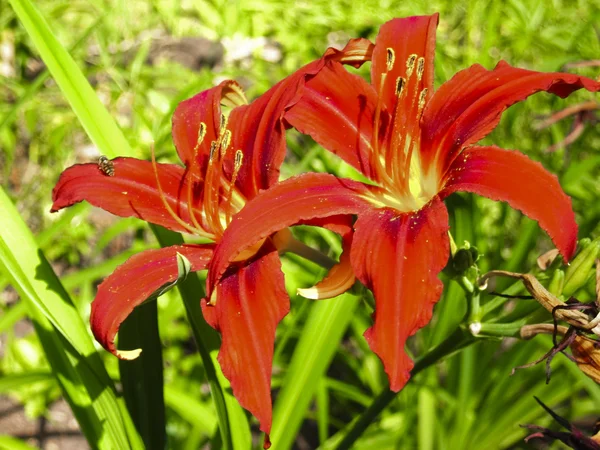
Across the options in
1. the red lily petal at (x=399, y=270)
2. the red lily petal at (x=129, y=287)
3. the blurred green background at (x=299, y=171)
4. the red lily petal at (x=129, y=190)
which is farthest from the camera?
the blurred green background at (x=299, y=171)

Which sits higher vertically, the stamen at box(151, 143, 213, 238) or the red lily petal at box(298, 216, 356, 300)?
the stamen at box(151, 143, 213, 238)

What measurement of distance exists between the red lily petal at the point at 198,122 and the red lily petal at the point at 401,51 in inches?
7.4

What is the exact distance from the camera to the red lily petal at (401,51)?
2.76 ft

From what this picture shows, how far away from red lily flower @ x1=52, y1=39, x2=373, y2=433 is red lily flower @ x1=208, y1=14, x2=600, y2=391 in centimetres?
4

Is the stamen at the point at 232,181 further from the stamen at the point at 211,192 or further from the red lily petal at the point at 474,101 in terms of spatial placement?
the red lily petal at the point at 474,101

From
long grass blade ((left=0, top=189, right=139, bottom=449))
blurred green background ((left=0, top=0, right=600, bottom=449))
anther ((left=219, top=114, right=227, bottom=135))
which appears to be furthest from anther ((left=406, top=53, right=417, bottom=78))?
long grass blade ((left=0, top=189, right=139, bottom=449))

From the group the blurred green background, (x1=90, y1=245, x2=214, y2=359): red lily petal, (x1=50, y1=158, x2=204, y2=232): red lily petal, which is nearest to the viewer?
(x1=90, y1=245, x2=214, y2=359): red lily petal

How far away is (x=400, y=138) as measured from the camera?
32.3 inches

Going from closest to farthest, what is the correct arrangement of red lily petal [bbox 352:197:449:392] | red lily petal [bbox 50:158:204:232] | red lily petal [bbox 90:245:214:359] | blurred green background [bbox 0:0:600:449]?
red lily petal [bbox 352:197:449:392], red lily petal [bbox 90:245:214:359], red lily petal [bbox 50:158:204:232], blurred green background [bbox 0:0:600:449]

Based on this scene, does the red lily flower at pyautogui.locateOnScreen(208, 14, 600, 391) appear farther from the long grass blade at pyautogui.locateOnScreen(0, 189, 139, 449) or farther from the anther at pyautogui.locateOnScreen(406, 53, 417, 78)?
the long grass blade at pyautogui.locateOnScreen(0, 189, 139, 449)

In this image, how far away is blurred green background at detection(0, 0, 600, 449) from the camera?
1408mm

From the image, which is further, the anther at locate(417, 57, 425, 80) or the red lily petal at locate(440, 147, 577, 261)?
the anther at locate(417, 57, 425, 80)

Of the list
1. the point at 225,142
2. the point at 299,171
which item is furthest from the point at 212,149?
the point at 299,171

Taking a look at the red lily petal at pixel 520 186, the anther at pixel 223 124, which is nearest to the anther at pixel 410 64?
the red lily petal at pixel 520 186
